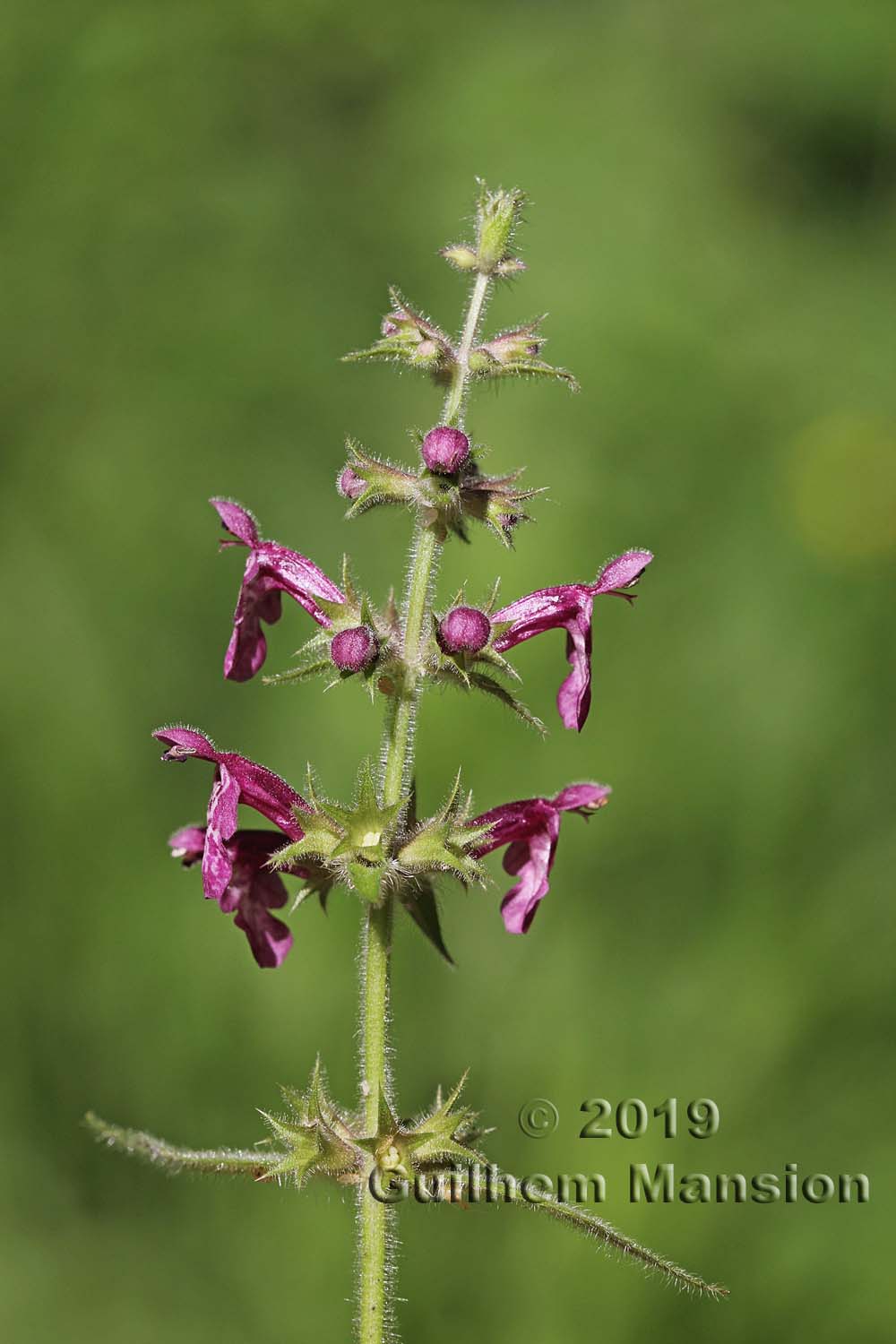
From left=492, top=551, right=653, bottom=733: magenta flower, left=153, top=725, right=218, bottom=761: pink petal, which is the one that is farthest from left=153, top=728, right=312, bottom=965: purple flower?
left=492, top=551, right=653, bottom=733: magenta flower

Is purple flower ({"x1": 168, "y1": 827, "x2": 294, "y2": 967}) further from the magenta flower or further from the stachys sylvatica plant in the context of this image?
the magenta flower

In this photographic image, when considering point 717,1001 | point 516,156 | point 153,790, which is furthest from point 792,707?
Result: point 516,156

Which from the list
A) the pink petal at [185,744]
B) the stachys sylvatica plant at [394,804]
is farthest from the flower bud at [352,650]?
the pink petal at [185,744]

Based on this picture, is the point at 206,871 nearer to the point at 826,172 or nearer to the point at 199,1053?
the point at 199,1053

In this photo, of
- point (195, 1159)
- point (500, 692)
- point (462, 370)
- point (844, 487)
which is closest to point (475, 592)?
point (844, 487)

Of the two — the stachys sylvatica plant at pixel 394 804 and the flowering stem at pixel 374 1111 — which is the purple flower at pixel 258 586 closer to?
the stachys sylvatica plant at pixel 394 804
